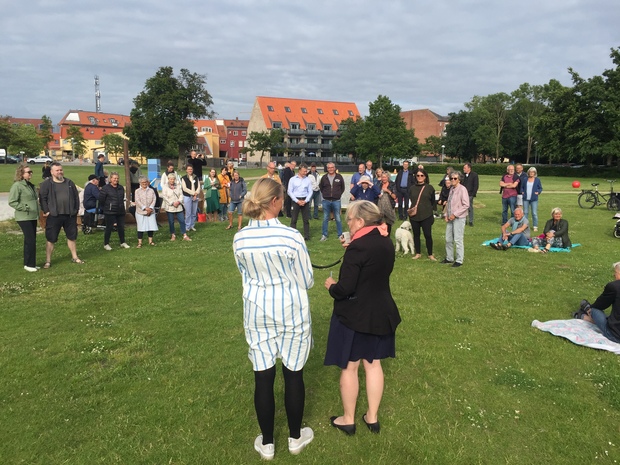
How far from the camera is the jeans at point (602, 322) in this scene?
204 inches

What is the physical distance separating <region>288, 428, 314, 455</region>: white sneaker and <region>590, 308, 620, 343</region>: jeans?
3964 millimetres

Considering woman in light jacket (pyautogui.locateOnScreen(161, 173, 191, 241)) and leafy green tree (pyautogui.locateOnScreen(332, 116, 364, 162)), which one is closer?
woman in light jacket (pyautogui.locateOnScreen(161, 173, 191, 241))

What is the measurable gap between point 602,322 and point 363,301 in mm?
3905

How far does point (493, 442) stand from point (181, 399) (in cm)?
266

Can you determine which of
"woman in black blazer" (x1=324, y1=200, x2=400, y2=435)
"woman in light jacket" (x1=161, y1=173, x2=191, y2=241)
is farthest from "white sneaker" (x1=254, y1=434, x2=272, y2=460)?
"woman in light jacket" (x1=161, y1=173, x2=191, y2=241)

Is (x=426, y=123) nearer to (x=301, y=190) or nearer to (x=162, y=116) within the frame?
(x=162, y=116)

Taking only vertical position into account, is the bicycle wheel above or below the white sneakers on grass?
above

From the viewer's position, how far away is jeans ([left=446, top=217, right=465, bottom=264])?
8656mm

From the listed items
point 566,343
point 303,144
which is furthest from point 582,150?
point 303,144

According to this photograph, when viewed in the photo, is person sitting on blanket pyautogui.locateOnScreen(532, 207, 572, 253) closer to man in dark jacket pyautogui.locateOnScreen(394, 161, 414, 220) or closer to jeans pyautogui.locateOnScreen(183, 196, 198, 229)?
man in dark jacket pyautogui.locateOnScreen(394, 161, 414, 220)

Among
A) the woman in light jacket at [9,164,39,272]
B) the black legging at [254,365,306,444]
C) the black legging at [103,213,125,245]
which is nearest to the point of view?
the black legging at [254,365,306,444]

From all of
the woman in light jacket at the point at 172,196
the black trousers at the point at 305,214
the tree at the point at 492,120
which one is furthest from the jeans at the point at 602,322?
the tree at the point at 492,120

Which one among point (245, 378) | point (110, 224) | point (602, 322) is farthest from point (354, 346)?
point (110, 224)

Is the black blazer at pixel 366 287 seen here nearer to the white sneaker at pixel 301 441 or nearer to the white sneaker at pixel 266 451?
the white sneaker at pixel 301 441
